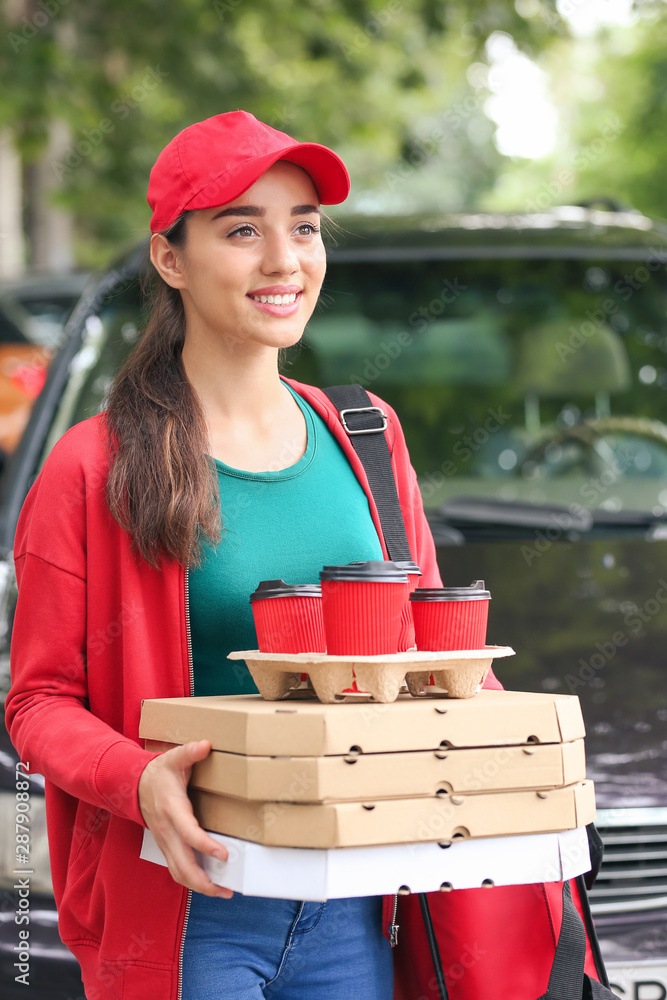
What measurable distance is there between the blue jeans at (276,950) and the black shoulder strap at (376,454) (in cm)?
54

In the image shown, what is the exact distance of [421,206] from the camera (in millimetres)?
45156

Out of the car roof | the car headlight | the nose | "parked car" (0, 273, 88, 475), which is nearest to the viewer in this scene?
the nose

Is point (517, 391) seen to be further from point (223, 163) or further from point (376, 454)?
point (223, 163)

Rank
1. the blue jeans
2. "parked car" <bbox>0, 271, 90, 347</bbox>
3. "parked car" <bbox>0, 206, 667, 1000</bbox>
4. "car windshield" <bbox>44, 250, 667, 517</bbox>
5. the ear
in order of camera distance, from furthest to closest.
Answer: "parked car" <bbox>0, 271, 90, 347</bbox>
"car windshield" <bbox>44, 250, 667, 517</bbox>
"parked car" <bbox>0, 206, 667, 1000</bbox>
the ear
the blue jeans

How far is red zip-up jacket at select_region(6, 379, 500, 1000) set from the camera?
62.6 inches

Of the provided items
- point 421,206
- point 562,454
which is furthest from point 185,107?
point 421,206

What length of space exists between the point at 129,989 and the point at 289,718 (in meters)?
0.52

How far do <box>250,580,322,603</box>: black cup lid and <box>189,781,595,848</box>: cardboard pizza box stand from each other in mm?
260

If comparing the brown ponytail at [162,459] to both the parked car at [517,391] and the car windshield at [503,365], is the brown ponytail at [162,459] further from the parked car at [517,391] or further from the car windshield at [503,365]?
the car windshield at [503,365]

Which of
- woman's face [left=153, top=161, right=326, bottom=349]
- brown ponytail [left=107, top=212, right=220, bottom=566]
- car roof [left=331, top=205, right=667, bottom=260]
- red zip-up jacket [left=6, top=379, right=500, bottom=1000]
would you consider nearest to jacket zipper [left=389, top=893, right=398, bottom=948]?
red zip-up jacket [left=6, top=379, right=500, bottom=1000]

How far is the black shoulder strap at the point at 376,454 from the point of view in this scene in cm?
186

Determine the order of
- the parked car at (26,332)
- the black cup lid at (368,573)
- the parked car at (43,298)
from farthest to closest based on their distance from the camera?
the parked car at (43,298), the parked car at (26,332), the black cup lid at (368,573)

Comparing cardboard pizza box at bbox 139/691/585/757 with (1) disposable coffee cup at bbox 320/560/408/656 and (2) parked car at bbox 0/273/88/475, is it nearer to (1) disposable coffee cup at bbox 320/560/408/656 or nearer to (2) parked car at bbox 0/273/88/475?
(1) disposable coffee cup at bbox 320/560/408/656

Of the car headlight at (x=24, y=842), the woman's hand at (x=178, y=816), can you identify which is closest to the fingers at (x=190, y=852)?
the woman's hand at (x=178, y=816)
